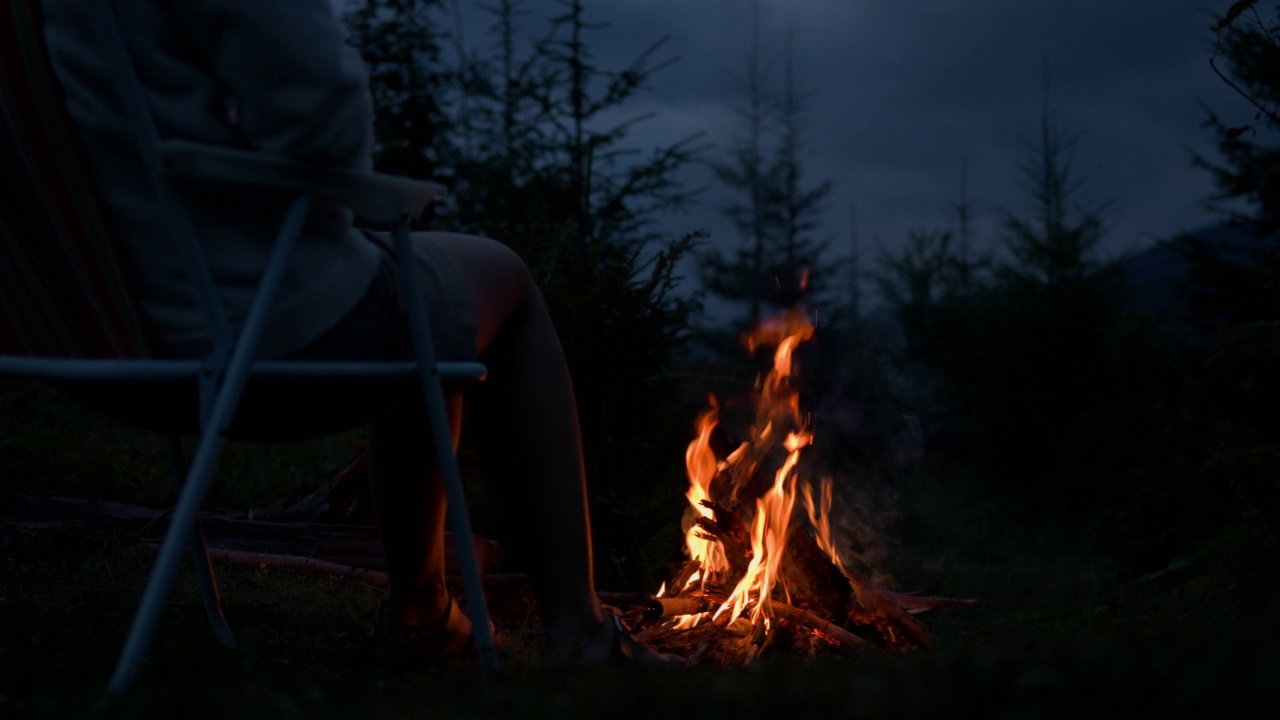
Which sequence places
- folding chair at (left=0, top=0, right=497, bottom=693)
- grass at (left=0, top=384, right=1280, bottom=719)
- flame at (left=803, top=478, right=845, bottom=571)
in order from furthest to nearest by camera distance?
flame at (left=803, top=478, right=845, bottom=571), folding chair at (left=0, top=0, right=497, bottom=693), grass at (left=0, top=384, right=1280, bottom=719)

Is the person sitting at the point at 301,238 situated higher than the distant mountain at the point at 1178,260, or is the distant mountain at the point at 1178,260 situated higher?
the distant mountain at the point at 1178,260

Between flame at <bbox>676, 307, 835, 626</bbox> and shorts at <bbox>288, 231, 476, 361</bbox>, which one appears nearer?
shorts at <bbox>288, 231, 476, 361</bbox>

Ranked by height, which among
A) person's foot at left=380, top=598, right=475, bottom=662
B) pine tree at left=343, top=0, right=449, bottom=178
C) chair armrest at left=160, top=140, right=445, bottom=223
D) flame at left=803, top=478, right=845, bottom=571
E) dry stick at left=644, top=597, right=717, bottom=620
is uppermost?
pine tree at left=343, top=0, right=449, bottom=178

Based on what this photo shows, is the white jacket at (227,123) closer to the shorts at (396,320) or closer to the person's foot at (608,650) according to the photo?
the shorts at (396,320)

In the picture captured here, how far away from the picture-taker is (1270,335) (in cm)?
279

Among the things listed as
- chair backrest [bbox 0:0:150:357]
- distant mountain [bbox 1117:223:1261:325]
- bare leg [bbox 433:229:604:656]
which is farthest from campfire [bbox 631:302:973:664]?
distant mountain [bbox 1117:223:1261:325]

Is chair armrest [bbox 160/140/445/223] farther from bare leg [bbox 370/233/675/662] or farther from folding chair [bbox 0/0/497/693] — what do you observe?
bare leg [bbox 370/233/675/662]

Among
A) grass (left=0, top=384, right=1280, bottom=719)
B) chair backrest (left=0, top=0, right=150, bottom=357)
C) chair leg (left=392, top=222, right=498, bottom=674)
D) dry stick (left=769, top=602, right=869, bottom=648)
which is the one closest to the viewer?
grass (left=0, top=384, right=1280, bottom=719)

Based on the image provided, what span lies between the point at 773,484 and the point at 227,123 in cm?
186

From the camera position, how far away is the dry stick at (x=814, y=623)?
2725 millimetres

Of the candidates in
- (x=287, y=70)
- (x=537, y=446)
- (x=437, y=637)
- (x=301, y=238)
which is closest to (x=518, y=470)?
(x=537, y=446)

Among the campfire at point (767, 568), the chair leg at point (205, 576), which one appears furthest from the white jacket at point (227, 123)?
the campfire at point (767, 568)

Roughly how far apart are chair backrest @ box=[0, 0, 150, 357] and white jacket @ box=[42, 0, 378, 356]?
3 centimetres

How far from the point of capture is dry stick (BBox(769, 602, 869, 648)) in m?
2.72
